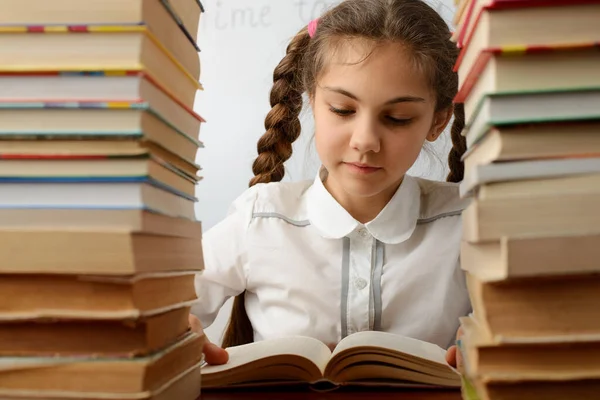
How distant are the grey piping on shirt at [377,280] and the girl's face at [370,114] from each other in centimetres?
14

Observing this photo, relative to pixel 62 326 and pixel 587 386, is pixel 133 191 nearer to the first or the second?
pixel 62 326

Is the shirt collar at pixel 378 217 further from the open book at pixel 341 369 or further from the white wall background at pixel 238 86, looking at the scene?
the white wall background at pixel 238 86

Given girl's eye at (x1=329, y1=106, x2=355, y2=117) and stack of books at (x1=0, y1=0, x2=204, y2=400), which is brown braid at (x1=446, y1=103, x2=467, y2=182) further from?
stack of books at (x1=0, y1=0, x2=204, y2=400)

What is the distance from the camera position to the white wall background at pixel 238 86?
5.82 feet

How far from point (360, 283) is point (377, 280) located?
3cm

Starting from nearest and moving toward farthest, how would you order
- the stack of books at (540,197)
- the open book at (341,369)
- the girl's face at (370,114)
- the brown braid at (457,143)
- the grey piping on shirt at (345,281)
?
1. the stack of books at (540,197)
2. the open book at (341,369)
3. the girl's face at (370,114)
4. the grey piping on shirt at (345,281)
5. the brown braid at (457,143)

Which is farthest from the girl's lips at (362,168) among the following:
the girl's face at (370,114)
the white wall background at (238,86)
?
the white wall background at (238,86)

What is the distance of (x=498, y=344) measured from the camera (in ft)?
1.43

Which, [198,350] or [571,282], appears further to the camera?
[198,350]

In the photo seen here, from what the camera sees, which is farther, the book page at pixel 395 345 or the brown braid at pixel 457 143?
the brown braid at pixel 457 143

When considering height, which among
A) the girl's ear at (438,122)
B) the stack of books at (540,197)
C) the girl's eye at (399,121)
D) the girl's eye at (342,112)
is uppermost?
the girl's ear at (438,122)

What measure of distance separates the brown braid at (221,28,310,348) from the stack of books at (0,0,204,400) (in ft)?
2.48

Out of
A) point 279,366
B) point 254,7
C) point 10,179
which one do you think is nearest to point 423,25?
point 279,366

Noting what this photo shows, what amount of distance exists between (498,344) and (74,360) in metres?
0.31
